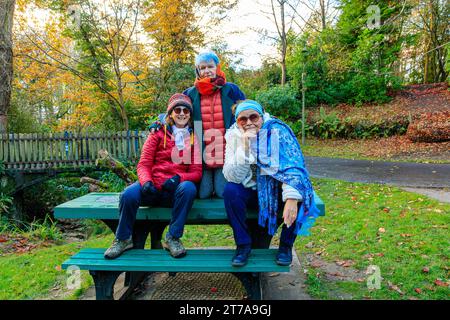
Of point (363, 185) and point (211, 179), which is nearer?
point (211, 179)

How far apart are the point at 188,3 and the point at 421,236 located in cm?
1313

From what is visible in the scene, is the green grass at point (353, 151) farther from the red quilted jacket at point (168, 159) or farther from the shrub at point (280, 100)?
the red quilted jacket at point (168, 159)

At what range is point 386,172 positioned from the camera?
27.3ft

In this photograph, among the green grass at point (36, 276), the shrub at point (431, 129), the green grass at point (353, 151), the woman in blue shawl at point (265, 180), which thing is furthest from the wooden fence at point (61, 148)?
the shrub at point (431, 129)

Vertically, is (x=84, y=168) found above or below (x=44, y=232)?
above

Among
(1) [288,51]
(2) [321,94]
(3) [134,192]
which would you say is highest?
(1) [288,51]

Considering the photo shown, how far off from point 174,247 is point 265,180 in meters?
0.88

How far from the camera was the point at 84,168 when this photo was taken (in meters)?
10.4

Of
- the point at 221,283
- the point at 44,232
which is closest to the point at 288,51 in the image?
the point at 44,232

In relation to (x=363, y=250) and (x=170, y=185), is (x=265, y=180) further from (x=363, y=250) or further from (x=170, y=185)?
(x=363, y=250)

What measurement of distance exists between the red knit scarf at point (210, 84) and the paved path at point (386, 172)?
17.3ft
